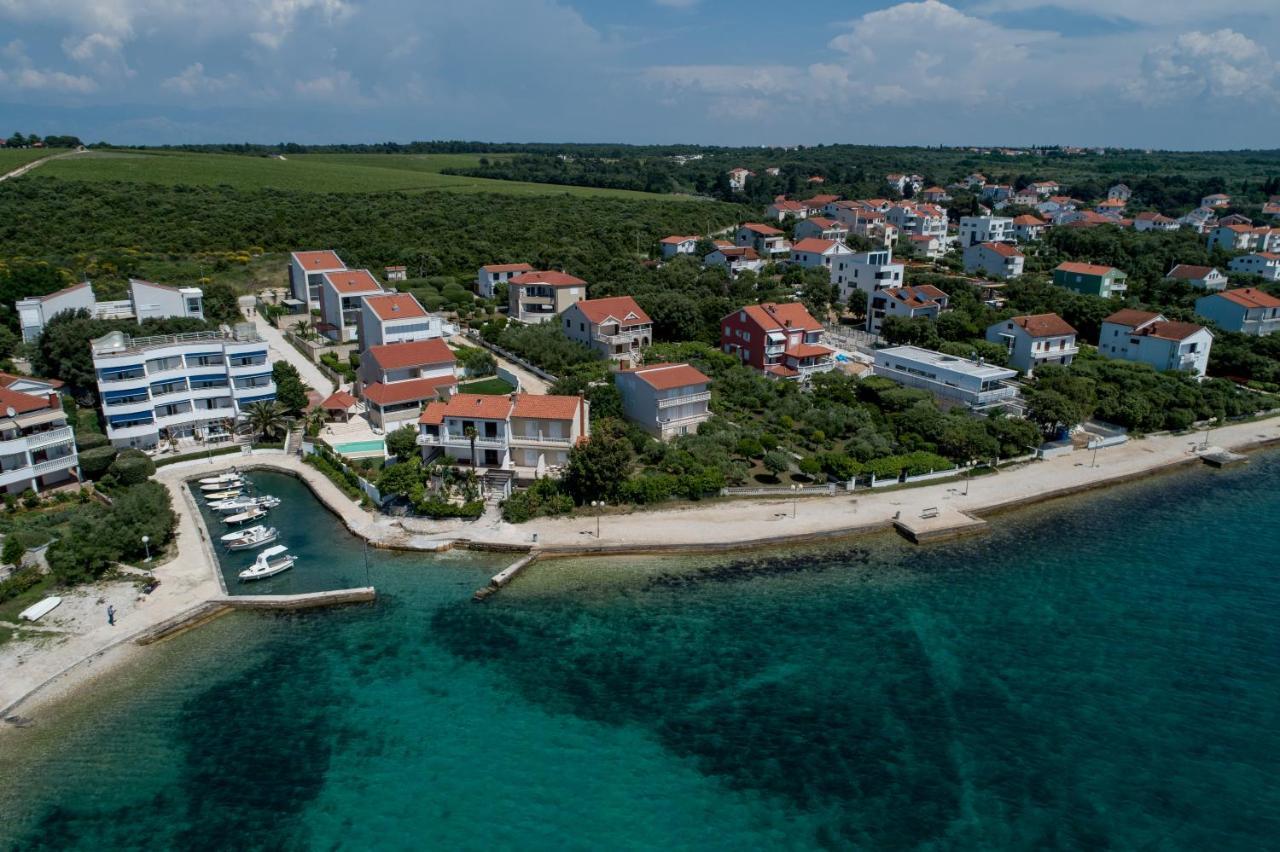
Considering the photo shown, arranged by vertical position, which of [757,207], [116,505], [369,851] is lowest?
[369,851]

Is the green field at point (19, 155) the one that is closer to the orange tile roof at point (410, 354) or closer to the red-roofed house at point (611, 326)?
the orange tile roof at point (410, 354)

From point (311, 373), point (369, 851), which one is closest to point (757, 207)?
point (311, 373)

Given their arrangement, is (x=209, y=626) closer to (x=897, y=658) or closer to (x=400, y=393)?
(x=400, y=393)

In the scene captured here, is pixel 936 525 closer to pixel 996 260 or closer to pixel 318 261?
pixel 318 261

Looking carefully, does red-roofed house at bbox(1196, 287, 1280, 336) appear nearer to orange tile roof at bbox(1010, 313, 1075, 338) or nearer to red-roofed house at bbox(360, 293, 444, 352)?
orange tile roof at bbox(1010, 313, 1075, 338)

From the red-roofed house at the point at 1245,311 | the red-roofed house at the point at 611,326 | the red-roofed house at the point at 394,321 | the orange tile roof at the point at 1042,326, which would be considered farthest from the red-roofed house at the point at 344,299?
the red-roofed house at the point at 1245,311

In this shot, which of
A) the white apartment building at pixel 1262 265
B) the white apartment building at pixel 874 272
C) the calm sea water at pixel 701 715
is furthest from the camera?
the white apartment building at pixel 1262 265

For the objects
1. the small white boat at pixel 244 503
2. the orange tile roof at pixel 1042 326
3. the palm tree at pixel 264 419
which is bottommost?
the small white boat at pixel 244 503

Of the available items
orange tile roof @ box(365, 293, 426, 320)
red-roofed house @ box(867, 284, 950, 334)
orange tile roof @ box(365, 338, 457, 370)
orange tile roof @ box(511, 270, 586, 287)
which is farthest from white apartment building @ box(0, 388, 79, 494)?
red-roofed house @ box(867, 284, 950, 334)
